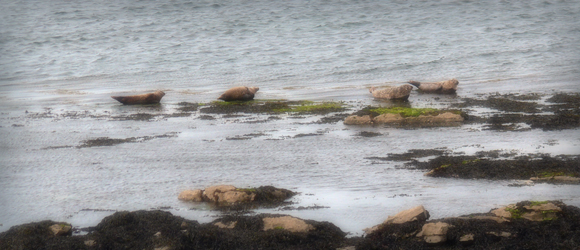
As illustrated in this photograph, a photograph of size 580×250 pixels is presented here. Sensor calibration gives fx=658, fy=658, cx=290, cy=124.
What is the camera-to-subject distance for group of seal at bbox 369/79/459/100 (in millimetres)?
21703

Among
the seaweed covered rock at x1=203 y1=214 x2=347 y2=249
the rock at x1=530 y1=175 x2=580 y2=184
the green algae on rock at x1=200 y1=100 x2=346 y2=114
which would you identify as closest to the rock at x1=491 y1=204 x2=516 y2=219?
the seaweed covered rock at x1=203 y1=214 x2=347 y2=249

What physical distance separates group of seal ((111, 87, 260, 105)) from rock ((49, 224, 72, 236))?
49.1 ft

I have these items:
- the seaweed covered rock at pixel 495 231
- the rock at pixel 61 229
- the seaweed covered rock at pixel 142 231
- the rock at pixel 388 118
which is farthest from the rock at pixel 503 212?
the rock at pixel 388 118

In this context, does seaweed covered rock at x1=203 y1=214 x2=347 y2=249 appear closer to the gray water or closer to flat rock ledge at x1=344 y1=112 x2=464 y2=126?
the gray water

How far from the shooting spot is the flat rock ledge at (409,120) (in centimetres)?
1658

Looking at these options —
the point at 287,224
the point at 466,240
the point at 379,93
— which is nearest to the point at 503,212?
the point at 466,240

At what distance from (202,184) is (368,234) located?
166 inches

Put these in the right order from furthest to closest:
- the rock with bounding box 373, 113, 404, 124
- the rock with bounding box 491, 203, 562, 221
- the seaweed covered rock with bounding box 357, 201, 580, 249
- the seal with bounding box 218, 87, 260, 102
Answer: the seal with bounding box 218, 87, 260, 102
the rock with bounding box 373, 113, 404, 124
the rock with bounding box 491, 203, 562, 221
the seaweed covered rock with bounding box 357, 201, 580, 249

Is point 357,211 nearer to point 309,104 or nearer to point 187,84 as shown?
point 309,104

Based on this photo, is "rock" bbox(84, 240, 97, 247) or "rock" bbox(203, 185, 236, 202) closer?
"rock" bbox(84, 240, 97, 247)

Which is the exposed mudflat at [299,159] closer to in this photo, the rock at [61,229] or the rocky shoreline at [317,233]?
the rock at [61,229]

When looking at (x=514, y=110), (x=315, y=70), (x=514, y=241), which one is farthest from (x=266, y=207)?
→ (x=315, y=70)

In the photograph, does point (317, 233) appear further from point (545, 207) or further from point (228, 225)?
point (545, 207)

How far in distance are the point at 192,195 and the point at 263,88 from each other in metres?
20.1
